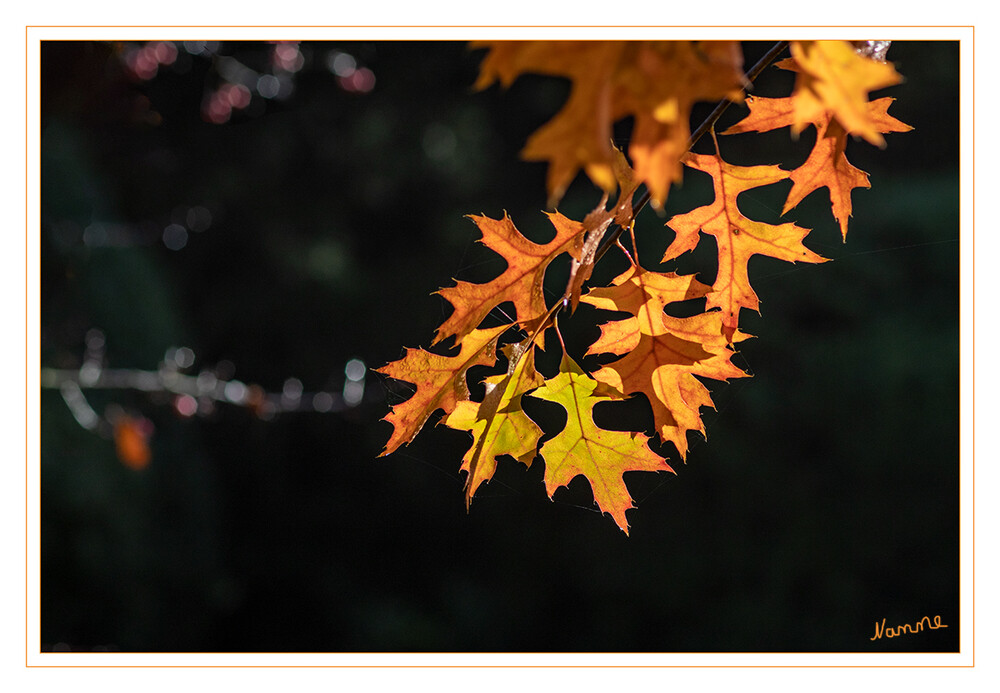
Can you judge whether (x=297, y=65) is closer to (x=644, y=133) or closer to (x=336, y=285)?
(x=336, y=285)

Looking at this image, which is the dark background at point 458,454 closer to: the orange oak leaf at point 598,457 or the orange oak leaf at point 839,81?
the orange oak leaf at point 598,457

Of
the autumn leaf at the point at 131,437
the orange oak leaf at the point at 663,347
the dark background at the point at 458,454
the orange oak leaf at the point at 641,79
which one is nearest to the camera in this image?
the orange oak leaf at the point at 641,79

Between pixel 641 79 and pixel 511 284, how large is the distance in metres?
0.25

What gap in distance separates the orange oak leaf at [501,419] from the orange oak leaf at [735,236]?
156mm

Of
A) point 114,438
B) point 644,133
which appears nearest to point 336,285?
point 114,438

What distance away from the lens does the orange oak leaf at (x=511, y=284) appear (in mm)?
535

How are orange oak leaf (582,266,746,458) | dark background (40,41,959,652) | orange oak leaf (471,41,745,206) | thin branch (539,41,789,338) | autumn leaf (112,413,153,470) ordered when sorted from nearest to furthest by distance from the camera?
orange oak leaf (471,41,745,206) → thin branch (539,41,789,338) → orange oak leaf (582,266,746,458) → autumn leaf (112,413,153,470) → dark background (40,41,959,652)

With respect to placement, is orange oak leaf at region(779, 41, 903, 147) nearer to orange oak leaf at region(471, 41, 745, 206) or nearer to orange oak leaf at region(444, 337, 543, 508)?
orange oak leaf at region(471, 41, 745, 206)

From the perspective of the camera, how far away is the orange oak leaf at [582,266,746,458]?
601 millimetres

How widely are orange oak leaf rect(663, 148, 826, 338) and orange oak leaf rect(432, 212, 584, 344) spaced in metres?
0.12

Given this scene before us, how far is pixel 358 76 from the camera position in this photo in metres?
1.65

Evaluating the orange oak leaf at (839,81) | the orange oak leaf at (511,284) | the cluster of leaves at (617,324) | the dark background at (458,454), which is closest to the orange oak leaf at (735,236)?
the cluster of leaves at (617,324)

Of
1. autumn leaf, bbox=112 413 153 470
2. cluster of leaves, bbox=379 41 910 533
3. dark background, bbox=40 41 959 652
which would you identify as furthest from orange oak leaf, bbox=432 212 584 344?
autumn leaf, bbox=112 413 153 470

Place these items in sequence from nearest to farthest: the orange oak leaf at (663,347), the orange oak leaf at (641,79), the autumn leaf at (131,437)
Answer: the orange oak leaf at (641,79)
the orange oak leaf at (663,347)
the autumn leaf at (131,437)
